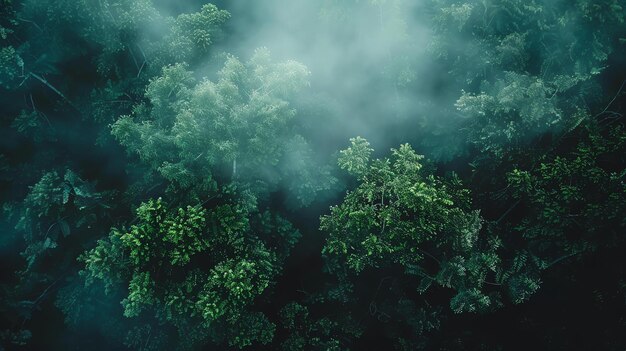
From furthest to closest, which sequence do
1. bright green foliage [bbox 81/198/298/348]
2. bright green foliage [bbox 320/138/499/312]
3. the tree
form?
1. bright green foliage [bbox 320/138/499/312]
2. the tree
3. bright green foliage [bbox 81/198/298/348]

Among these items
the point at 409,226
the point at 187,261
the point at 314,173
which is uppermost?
the point at 314,173

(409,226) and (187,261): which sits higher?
(409,226)

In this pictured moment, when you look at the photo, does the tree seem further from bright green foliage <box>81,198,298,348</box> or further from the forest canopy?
bright green foliage <box>81,198,298,348</box>

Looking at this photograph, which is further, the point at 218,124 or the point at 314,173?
the point at 314,173

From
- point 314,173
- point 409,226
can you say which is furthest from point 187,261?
point 409,226

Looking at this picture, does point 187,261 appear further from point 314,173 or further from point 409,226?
point 409,226

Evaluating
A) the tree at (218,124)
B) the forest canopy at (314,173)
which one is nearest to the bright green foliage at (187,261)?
the forest canopy at (314,173)

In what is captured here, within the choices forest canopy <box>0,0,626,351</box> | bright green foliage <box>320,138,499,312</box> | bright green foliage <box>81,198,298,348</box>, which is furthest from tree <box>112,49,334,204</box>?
bright green foliage <box>320,138,499,312</box>
